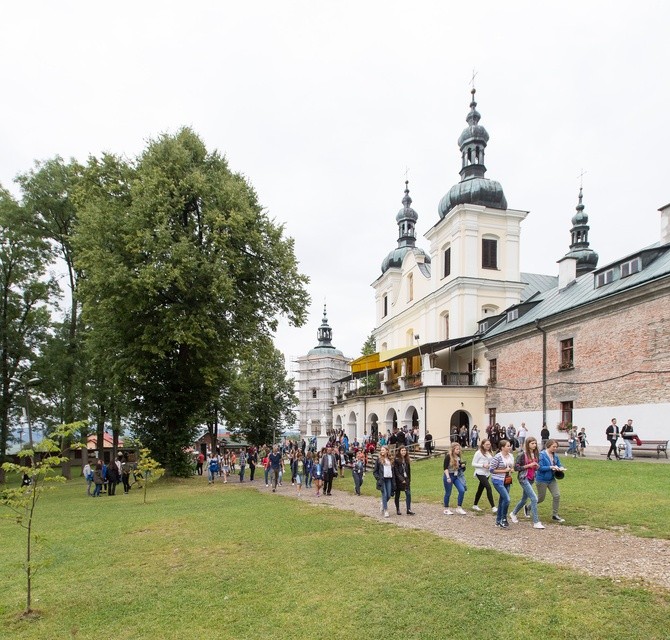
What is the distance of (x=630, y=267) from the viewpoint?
73.8ft

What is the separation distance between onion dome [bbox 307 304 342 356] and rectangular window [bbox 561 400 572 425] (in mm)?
69903

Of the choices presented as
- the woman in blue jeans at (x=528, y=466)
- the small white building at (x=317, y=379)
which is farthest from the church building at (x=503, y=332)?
the small white building at (x=317, y=379)

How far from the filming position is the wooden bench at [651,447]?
1822 cm

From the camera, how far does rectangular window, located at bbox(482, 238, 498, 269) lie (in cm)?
3650

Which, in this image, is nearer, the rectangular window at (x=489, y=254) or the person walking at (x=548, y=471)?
the person walking at (x=548, y=471)

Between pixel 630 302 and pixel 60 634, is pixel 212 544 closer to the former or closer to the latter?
pixel 60 634

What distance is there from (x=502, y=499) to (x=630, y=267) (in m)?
16.9

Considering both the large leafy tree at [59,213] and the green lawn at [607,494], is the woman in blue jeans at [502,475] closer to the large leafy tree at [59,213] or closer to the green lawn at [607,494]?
the green lawn at [607,494]

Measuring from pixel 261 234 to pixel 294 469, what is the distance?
1078 cm

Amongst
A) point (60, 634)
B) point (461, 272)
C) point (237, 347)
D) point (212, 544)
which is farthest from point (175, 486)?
point (461, 272)

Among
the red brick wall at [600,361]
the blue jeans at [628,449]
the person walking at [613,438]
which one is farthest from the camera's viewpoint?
the red brick wall at [600,361]

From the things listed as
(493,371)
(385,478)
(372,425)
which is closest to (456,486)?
(385,478)

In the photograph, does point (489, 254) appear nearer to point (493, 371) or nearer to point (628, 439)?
point (493, 371)

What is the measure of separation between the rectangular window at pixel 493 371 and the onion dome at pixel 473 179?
11.9 meters
